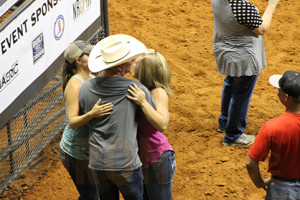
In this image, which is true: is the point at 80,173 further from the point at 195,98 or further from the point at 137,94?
the point at 195,98

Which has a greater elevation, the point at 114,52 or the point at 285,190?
the point at 114,52

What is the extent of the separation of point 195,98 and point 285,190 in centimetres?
333

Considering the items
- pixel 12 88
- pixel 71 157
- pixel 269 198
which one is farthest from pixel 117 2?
pixel 269 198

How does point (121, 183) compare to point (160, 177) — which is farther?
point (160, 177)

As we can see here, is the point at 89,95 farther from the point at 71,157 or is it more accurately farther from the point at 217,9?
the point at 217,9

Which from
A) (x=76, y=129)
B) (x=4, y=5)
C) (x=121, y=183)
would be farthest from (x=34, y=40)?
(x=121, y=183)

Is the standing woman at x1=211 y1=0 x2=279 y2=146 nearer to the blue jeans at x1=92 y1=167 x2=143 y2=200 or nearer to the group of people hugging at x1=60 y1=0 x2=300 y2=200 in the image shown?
the group of people hugging at x1=60 y1=0 x2=300 y2=200

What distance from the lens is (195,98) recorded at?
22.4ft

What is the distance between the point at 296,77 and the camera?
3.46 m

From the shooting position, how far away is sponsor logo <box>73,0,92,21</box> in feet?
19.2

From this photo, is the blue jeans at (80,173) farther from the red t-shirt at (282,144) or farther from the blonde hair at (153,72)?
the red t-shirt at (282,144)

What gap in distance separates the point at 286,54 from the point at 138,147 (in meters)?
4.83

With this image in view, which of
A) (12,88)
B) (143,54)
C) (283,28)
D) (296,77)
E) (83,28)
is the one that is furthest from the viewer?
(283,28)

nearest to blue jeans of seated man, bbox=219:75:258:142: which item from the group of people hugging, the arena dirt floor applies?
the arena dirt floor
